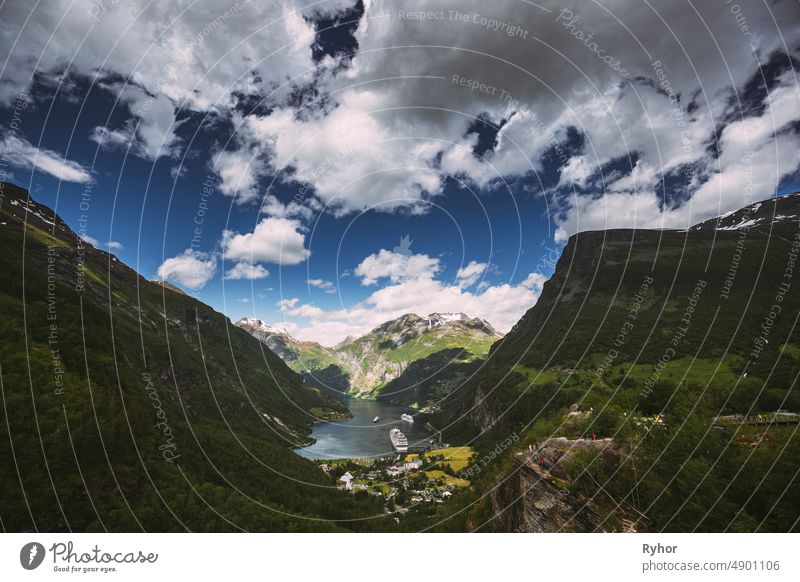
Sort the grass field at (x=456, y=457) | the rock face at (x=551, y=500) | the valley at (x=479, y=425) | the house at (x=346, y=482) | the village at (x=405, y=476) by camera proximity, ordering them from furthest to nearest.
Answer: the grass field at (x=456, y=457)
the house at (x=346, y=482)
the village at (x=405, y=476)
the valley at (x=479, y=425)
the rock face at (x=551, y=500)

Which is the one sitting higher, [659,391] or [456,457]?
[659,391]

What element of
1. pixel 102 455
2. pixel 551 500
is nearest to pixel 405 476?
pixel 102 455

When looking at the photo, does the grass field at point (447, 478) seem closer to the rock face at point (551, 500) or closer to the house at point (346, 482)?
the house at point (346, 482)

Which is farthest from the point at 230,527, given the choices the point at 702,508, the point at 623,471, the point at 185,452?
the point at 702,508

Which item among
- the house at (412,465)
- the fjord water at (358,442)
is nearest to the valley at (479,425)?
the house at (412,465)

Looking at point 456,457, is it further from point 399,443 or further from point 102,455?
point 102,455

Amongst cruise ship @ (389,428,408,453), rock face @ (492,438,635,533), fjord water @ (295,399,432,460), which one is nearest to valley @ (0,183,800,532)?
rock face @ (492,438,635,533)

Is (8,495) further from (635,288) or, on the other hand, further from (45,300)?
(635,288)
